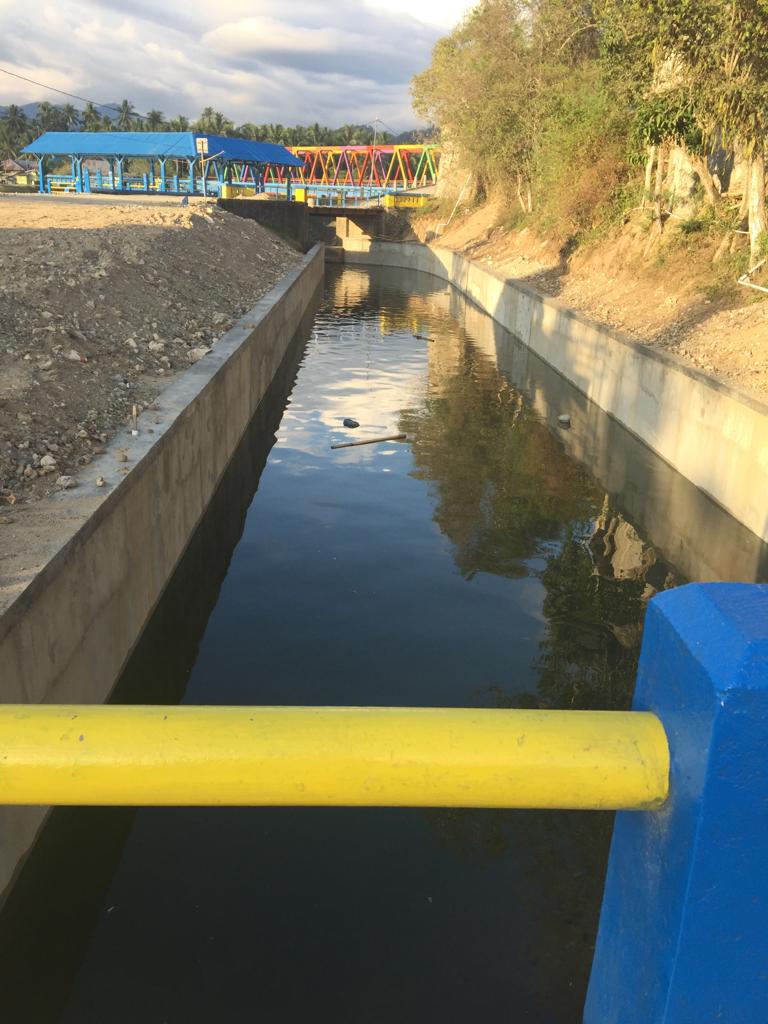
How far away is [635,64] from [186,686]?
17377 millimetres

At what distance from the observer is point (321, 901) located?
498 cm

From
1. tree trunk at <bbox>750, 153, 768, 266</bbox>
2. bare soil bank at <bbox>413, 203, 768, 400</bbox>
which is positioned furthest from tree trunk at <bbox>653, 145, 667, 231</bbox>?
tree trunk at <bbox>750, 153, 768, 266</bbox>

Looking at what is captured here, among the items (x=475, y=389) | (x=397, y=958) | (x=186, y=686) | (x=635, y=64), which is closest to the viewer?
(x=397, y=958)

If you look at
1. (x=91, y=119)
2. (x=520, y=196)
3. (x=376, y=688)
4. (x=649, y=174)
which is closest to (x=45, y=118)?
(x=91, y=119)

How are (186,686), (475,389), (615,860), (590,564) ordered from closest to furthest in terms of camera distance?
1. (615,860)
2. (186,686)
3. (590,564)
4. (475,389)

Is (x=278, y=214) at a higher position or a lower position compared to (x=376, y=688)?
higher

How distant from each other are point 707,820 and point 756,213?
1725cm

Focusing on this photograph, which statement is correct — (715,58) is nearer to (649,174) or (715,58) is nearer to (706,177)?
(706,177)

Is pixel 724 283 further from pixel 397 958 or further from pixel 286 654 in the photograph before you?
pixel 397 958

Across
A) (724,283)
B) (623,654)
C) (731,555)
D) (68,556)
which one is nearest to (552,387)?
(724,283)

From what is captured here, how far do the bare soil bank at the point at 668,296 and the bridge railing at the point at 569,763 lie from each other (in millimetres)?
10742

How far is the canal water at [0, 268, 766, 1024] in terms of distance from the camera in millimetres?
4434

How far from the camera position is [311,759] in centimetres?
150

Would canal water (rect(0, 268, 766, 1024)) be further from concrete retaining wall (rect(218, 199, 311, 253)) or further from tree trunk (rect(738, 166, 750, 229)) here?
concrete retaining wall (rect(218, 199, 311, 253))
